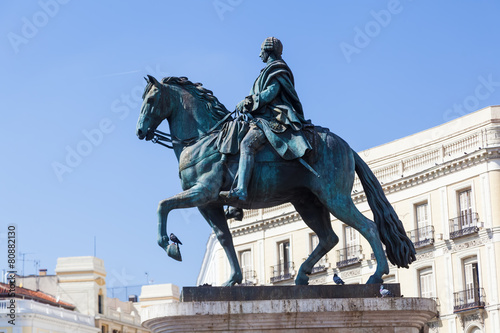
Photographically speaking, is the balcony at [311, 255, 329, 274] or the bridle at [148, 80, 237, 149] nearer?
the bridle at [148, 80, 237, 149]

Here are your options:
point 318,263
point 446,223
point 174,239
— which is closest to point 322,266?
point 318,263

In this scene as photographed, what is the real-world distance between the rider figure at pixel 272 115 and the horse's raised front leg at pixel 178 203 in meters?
0.28

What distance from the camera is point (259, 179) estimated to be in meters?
14.7

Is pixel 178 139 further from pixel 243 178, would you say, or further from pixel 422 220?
pixel 422 220

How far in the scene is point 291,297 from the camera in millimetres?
14227

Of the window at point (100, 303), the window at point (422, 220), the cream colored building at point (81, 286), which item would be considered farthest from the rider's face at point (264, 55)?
the window at point (100, 303)

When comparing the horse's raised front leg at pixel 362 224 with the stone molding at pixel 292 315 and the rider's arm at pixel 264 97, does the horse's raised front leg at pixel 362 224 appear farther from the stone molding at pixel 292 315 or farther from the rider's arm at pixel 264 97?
the rider's arm at pixel 264 97

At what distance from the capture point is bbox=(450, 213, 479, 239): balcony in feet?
181

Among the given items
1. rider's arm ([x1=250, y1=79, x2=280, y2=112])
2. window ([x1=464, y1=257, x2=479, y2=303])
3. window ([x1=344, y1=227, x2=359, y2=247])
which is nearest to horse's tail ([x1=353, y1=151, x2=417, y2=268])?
rider's arm ([x1=250, y1=79, x2=280, y2=112])

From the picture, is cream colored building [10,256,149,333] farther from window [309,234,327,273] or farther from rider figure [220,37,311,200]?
rider figure [220,37,311,200]

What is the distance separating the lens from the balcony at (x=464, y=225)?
5522 cm

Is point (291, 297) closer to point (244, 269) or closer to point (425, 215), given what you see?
Result: point (425, 215)

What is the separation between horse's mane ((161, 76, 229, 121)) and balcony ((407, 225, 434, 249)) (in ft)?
141

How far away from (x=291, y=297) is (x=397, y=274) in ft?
147
